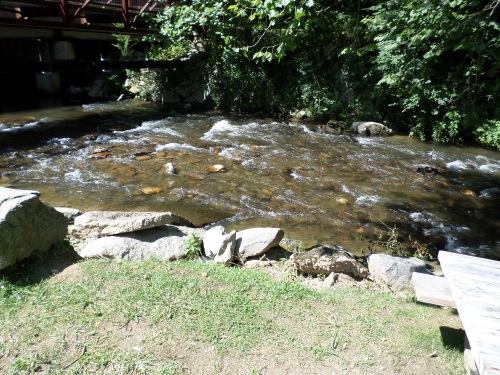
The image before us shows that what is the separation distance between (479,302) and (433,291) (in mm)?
709

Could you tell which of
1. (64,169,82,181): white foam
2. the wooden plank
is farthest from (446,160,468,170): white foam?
(64,169,82,181): white foam

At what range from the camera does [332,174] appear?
8.84 metres

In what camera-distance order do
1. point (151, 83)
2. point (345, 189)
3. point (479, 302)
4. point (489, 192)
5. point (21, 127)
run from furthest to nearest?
point (151, 83) < point (21, 127) < point (489, 192) < point (345, 189) < point (479, 302)

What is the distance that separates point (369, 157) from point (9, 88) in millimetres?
17093

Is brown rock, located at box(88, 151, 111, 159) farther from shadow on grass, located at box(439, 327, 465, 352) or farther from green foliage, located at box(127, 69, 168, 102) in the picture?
shadow on grass, located at box(439, 327, 465, 352)

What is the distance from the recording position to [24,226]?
3613 mm

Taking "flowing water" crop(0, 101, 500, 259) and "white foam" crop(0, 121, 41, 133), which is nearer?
"flowing water" crop(0, 101, 500, 259)

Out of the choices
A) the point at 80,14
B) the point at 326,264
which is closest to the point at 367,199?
the point at 326,264

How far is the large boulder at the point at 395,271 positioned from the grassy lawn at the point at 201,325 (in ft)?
1.03

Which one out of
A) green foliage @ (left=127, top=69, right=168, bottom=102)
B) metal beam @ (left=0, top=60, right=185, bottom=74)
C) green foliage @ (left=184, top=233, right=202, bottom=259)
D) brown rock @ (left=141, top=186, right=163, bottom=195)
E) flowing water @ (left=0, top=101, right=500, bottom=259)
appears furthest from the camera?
green foliage @ (left=127, top=69, right=168, bottom=102)

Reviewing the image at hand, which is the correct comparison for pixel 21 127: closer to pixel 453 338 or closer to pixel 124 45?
pixel 124 45

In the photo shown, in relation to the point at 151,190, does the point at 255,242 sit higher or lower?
higher

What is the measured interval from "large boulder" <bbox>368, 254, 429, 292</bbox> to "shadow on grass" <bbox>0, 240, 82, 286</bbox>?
323 centimetres

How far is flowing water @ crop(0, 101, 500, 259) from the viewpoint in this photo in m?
6.58
